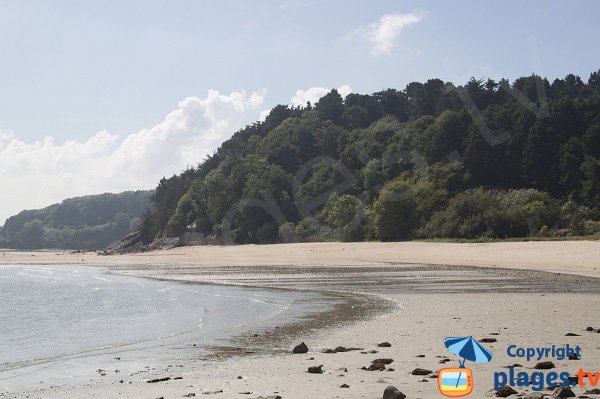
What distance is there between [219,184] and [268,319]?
82.5 metres

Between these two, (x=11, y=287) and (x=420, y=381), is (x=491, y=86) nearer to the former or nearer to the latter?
(x=11, y=287)

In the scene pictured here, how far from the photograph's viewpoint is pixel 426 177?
73.8 meters

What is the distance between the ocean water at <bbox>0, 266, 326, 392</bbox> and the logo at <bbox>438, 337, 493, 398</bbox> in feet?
16.7

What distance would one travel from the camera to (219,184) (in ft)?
326

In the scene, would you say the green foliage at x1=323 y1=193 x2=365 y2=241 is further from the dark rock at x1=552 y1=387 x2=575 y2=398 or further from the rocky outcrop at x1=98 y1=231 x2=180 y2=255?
the dark rock at x1=552 y1=387 x2=575 y2=398

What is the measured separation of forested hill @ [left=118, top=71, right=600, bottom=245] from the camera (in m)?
61.9

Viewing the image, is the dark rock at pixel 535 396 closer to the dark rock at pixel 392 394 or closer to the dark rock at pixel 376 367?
the dark rock at pixel 392 394

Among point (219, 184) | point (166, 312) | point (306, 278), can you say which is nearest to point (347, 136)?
point (219, 184)

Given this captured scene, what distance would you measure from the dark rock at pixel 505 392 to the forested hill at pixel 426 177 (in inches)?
1932

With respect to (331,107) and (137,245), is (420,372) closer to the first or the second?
(137,245)

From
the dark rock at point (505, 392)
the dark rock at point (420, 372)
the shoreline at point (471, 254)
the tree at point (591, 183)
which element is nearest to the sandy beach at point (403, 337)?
the dark rock at point (420, 372)

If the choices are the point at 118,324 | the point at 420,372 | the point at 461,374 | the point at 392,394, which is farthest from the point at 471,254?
the point at 392,394

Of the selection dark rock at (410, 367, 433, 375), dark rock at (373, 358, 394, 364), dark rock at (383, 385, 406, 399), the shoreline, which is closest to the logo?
dark rock at (410, 367, 433, 375)

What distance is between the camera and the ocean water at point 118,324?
39.2 ft
